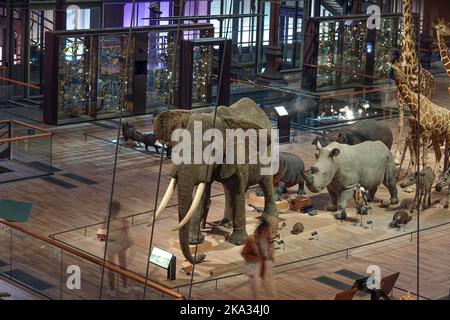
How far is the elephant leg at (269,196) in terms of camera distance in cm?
1507

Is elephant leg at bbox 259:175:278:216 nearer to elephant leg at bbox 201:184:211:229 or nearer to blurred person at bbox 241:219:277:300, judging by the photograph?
elephant leg at bbox 201:184:211:229

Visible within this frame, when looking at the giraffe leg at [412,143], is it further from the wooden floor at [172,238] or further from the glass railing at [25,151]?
the glass railing at [25,151]

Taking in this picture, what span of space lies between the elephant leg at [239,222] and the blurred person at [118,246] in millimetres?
1171

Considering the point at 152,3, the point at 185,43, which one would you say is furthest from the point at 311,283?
the point at 152,3

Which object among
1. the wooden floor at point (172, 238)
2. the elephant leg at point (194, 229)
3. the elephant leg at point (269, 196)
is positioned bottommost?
the wooden floor at point (172, 238)

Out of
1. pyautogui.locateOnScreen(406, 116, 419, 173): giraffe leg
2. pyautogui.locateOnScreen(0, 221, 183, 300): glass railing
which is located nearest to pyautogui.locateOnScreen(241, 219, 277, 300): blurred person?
pyautogui.locateOnScreen(0, 221, 183, 300): glass railing

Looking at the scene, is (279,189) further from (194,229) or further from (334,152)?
(194,229)

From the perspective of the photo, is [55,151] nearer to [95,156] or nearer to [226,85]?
[95,156]

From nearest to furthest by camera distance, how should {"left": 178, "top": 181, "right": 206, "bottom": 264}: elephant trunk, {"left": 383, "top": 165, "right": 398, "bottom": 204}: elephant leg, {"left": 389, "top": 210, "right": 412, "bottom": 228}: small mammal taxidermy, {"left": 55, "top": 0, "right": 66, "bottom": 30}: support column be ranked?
{"left": 178, "top": 181, "right": 206, "bottom": 264}: elephant trunk
{"left": 389, "top": 210, "right": 412, "bottom": 228}: small mammal taxidermy
{"left": 383, "top": 165, "right": 398, "bottom": 204}: elephant leg
{"left": 55, "top": 0, "right": 66, "bottom": 30}: support column

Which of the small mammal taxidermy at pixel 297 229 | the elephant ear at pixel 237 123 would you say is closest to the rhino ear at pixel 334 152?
the small mammal taxidermy at pixel 297 229

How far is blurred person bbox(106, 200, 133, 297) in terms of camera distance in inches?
462
